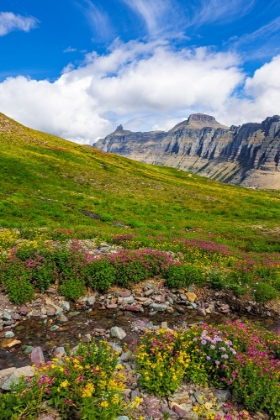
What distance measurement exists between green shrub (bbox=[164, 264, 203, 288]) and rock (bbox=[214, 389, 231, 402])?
8.42 metres

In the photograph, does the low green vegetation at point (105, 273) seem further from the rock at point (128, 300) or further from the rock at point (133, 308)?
the rock at point (133, 308)

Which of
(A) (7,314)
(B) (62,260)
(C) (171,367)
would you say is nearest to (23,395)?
(C) (171,367)

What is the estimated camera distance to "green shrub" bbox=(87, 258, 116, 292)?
15211mm

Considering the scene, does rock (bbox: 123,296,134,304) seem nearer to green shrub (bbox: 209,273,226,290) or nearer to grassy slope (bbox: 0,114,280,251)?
green shrub (bbox: 209,273,226,290)

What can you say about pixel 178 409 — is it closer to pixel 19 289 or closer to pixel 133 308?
pixel 133 308

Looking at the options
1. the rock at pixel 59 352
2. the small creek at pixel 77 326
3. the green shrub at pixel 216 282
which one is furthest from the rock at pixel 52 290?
the green shrub at pixel 216 282

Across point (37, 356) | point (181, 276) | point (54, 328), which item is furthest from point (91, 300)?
point (181, 276)

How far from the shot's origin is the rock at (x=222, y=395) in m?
7.82

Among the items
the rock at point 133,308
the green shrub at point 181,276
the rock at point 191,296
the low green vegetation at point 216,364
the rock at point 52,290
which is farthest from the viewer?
the green shrub at point 181,276

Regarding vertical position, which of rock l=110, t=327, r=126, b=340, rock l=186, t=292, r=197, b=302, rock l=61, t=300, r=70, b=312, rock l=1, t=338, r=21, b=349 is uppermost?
rock l=186, t=292, r=197, b=302

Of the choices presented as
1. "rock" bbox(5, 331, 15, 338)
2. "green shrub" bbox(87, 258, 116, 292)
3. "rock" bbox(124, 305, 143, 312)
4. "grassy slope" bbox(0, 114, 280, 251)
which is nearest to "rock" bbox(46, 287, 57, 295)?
"green shrub" bbox(87, 258, 116, 292)

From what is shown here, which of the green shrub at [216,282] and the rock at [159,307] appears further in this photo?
the green shrub at [216,282]

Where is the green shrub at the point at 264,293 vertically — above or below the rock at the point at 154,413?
above

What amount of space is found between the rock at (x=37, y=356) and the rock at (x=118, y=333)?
9.89 ft
